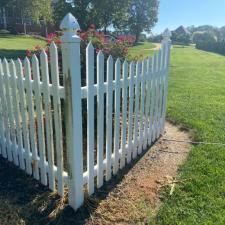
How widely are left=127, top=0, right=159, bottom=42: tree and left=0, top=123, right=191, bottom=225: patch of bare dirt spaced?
4867 cm

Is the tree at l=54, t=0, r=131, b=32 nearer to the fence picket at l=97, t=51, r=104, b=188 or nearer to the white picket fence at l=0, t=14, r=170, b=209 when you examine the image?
the white picket fence at l=0, t=14, r=170, b=209

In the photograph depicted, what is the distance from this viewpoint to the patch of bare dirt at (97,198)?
2865 mm

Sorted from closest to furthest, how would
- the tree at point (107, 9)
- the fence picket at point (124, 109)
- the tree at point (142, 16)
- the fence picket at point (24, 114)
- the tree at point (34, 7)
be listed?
1. the fence picket at point (24, 114)
2. the fence picket at point (124, 109)
3. the tree at point (107, 9)
4. the tree at point (34, 7)
5. the tree at point (142, 16)

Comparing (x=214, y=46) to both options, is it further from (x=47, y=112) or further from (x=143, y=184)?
(x=47, y=112)

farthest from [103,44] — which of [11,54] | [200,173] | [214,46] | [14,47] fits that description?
[214,46]

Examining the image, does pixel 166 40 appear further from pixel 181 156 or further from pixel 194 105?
pixel 194 105

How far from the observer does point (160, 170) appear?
3.90 metres

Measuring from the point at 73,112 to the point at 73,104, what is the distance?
80 millimetres

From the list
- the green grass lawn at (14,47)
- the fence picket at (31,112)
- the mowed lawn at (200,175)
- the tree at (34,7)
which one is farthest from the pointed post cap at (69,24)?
the tree at (34,7)

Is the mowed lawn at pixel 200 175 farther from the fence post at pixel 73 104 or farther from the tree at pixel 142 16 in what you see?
the tree at pixel 142 16

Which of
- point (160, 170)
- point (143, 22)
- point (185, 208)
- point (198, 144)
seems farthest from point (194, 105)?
point (143, 22)

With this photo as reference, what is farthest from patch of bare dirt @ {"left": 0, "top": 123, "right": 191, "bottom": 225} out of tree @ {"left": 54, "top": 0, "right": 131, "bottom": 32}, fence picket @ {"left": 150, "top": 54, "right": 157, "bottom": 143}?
tree @ {"left": 54, "top": 0, "right": 131, "bottom": 32}

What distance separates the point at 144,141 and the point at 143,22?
50475mm

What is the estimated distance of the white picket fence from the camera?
2.70 meters
